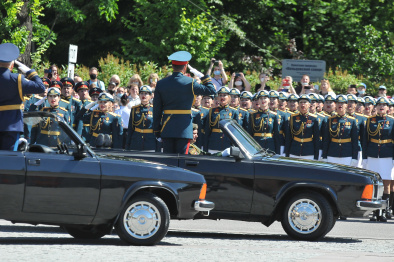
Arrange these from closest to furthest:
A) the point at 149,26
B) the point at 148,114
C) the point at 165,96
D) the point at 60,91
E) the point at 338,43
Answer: the point at 165,96, the point at 148,114, the point at 60,91, the point at 149,26, the point at 338,43

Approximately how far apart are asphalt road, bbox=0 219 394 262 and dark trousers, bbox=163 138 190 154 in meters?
1.12

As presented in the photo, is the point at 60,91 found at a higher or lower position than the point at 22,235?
higher

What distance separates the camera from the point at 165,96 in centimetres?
1449

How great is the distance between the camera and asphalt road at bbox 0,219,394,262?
10641mm

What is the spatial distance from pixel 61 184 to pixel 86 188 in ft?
0.93

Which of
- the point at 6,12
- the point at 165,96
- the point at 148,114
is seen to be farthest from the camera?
the point at 6,12

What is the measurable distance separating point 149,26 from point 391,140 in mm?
18075

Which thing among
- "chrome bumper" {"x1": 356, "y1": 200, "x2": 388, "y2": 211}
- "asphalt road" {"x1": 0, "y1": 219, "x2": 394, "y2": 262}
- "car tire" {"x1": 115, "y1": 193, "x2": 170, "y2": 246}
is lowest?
"asphalt road" {"x1": 0, "y1": 219, "x2": 394, "y2": 262}

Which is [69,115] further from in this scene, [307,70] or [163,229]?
[307,70]

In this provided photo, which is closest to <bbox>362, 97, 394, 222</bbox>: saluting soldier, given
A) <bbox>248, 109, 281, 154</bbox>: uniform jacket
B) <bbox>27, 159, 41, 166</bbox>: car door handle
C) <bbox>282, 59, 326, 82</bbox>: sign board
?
<bbox>248, 109, 281, 154</bbox>: uniform jacket

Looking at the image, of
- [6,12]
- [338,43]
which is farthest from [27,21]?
[338,43]

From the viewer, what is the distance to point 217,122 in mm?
18203

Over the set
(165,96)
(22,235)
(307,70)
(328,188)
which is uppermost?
(307,70)

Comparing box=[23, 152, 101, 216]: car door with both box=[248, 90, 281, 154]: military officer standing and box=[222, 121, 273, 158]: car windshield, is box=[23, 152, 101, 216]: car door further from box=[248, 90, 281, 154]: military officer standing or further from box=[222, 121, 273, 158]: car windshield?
box=[248, 90, 281, 154]: military officer standing
